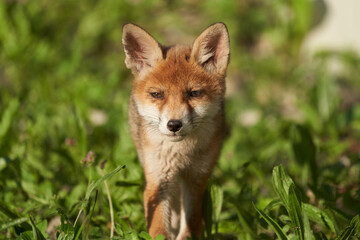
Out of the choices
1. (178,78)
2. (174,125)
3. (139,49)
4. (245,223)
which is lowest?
(245,223)

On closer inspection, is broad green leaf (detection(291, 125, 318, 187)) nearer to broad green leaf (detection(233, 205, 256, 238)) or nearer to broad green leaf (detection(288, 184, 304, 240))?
broad green leaf (detection(233, 205, 256, 238))

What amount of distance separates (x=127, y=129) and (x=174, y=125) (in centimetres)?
182

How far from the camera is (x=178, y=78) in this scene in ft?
11.1

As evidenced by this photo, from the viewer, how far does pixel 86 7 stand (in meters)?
8.54

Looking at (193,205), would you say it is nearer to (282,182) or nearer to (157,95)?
(282,182)

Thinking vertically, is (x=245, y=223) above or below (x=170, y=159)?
below

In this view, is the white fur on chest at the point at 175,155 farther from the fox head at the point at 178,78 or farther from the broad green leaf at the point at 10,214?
the broad green leaf at the point at 10,214

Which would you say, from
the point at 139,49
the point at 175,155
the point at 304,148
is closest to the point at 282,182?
the point at 175,155

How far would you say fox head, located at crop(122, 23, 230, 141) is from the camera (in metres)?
3.24

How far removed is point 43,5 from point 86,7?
0.81 meters

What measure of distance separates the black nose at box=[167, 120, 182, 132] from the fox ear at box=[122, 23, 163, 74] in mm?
677

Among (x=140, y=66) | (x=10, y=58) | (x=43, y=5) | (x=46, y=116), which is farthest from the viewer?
(x=43, y=5)

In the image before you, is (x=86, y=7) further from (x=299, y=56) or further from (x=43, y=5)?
(x=299, y=56)

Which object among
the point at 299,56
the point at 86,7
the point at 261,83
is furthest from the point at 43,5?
the point at 299,56
